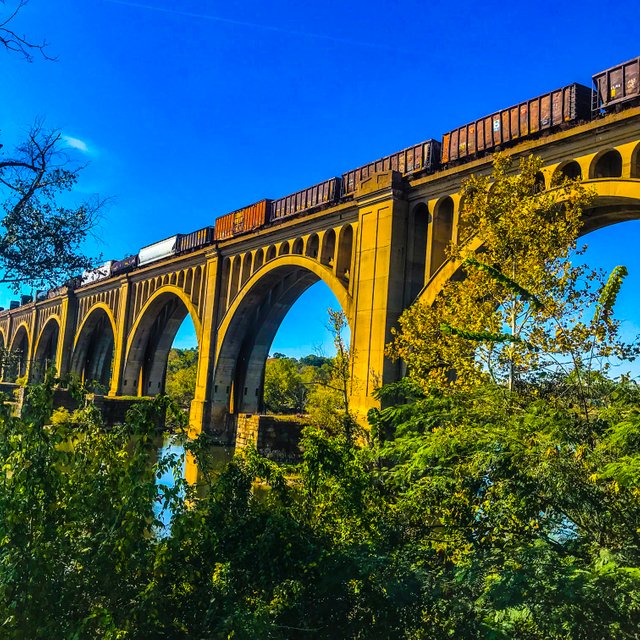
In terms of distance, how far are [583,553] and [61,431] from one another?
5.96 metres

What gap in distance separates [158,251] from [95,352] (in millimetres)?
23530

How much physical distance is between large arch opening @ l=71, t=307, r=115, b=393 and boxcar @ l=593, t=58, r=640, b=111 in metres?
56.2

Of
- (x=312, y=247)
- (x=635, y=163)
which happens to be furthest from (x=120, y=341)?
(x=635, y=163)

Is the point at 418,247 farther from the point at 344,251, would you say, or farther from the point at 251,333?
the point at 251,333

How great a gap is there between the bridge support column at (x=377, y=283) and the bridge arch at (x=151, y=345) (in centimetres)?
2793

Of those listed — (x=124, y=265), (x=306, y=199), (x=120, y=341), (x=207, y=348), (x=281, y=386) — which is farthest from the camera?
(x=281, y=386)

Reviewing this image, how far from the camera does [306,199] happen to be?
31.5 meters

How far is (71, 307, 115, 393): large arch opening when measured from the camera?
2547 inches

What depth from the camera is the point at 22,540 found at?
5.34m

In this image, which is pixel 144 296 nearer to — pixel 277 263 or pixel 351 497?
pixel 277 263

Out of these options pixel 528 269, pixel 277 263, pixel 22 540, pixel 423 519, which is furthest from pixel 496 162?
pixel 277 263

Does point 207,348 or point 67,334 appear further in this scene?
point 67,334

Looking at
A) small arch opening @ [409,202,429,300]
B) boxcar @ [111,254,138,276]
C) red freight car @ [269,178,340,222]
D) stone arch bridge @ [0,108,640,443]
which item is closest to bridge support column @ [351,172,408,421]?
stone arch bridge @ [0,108,640,443]

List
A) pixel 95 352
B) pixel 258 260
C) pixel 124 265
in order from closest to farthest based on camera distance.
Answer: pixel 258 260
pixel 124 265
pixel 95 352
